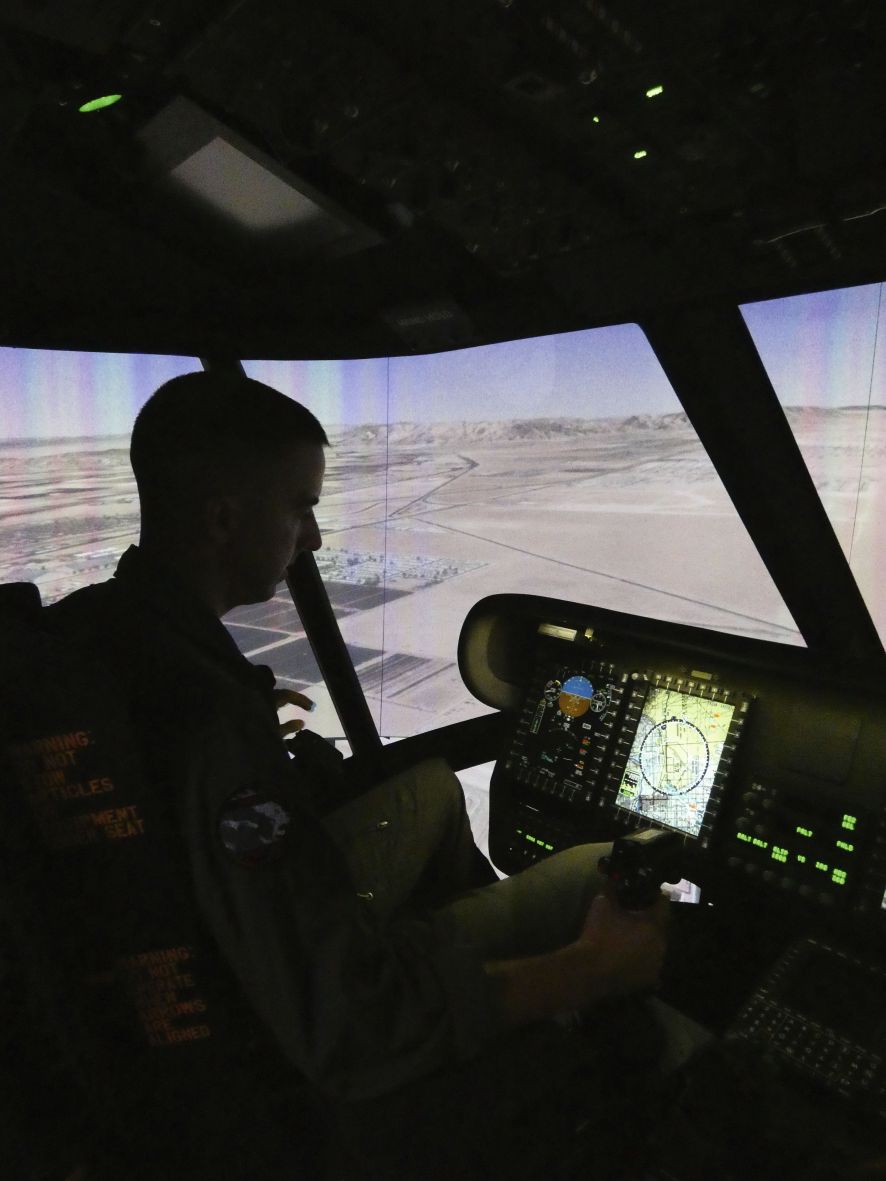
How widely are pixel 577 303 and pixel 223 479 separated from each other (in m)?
0.95

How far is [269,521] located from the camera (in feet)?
3.44

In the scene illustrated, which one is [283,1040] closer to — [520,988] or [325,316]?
[520,988]

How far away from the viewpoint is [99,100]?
1126mm

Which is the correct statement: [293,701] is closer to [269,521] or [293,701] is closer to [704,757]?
[269,521]

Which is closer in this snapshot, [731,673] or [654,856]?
[654,856]

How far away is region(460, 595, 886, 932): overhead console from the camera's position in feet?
3.99

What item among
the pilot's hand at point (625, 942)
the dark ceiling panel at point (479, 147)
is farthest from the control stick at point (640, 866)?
the dark ceiling panel at point (479, 147)

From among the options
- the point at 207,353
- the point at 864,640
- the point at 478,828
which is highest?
the point at 207,353

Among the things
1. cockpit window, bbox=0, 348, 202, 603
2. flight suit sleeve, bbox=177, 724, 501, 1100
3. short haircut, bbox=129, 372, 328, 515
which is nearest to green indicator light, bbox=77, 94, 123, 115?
short haircut, bbox=129, 372, 328, 515

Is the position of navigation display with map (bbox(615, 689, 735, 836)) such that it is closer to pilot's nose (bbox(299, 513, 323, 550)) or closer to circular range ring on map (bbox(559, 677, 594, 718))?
circular range ring on map (bbox(559, 677, 594, 718))

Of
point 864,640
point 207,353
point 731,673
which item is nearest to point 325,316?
point 207,353

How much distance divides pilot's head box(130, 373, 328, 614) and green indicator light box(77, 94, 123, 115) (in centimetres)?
42

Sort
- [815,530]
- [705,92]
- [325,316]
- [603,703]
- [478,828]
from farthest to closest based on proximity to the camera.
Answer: [478,828], [325,316], [815,530], [603,703], [705,92]

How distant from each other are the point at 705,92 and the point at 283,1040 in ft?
3.77
